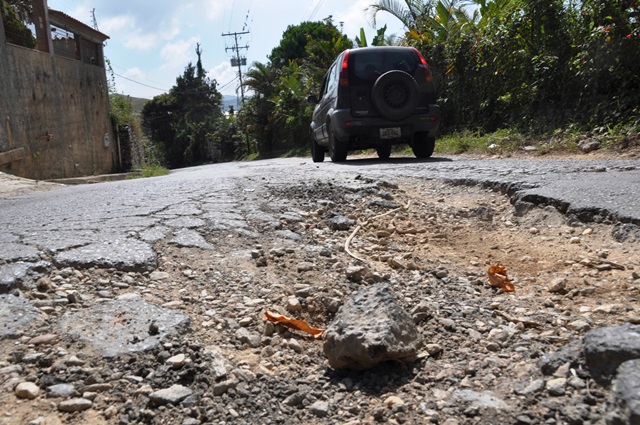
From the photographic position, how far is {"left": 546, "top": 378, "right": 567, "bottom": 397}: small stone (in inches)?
54.6

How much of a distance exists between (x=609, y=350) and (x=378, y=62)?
6.57 metres

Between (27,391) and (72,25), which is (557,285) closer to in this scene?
(27,391)

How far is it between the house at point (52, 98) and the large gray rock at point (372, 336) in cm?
987

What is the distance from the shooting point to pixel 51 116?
12539 millimetres

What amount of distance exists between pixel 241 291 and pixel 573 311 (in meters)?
1.35

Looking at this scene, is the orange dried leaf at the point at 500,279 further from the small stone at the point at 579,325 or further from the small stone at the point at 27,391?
the small stone at the point at 27,391

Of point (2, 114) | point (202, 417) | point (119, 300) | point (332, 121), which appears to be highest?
point (2, 114)

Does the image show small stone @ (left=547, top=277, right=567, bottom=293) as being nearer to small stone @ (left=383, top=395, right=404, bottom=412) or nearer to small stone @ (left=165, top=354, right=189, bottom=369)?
small stone @ (left=383, top=395, right=404, bottom=412)

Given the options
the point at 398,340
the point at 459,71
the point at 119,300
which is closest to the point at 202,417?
the point at 398,340

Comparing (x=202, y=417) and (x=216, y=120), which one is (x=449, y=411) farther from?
(x=216, y=120)

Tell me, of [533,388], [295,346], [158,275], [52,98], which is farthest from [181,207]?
[52,98]

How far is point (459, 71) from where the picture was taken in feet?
37.9

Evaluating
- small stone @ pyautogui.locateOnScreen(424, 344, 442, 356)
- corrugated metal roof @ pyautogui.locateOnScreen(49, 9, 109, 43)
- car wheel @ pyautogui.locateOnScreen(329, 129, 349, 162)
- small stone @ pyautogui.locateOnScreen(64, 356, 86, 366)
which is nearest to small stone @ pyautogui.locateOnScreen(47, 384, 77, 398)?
small stone @ pyautogui.locateOnScreen(64, 356, 86, 366)

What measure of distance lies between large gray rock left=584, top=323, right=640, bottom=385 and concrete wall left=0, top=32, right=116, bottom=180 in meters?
10.5
